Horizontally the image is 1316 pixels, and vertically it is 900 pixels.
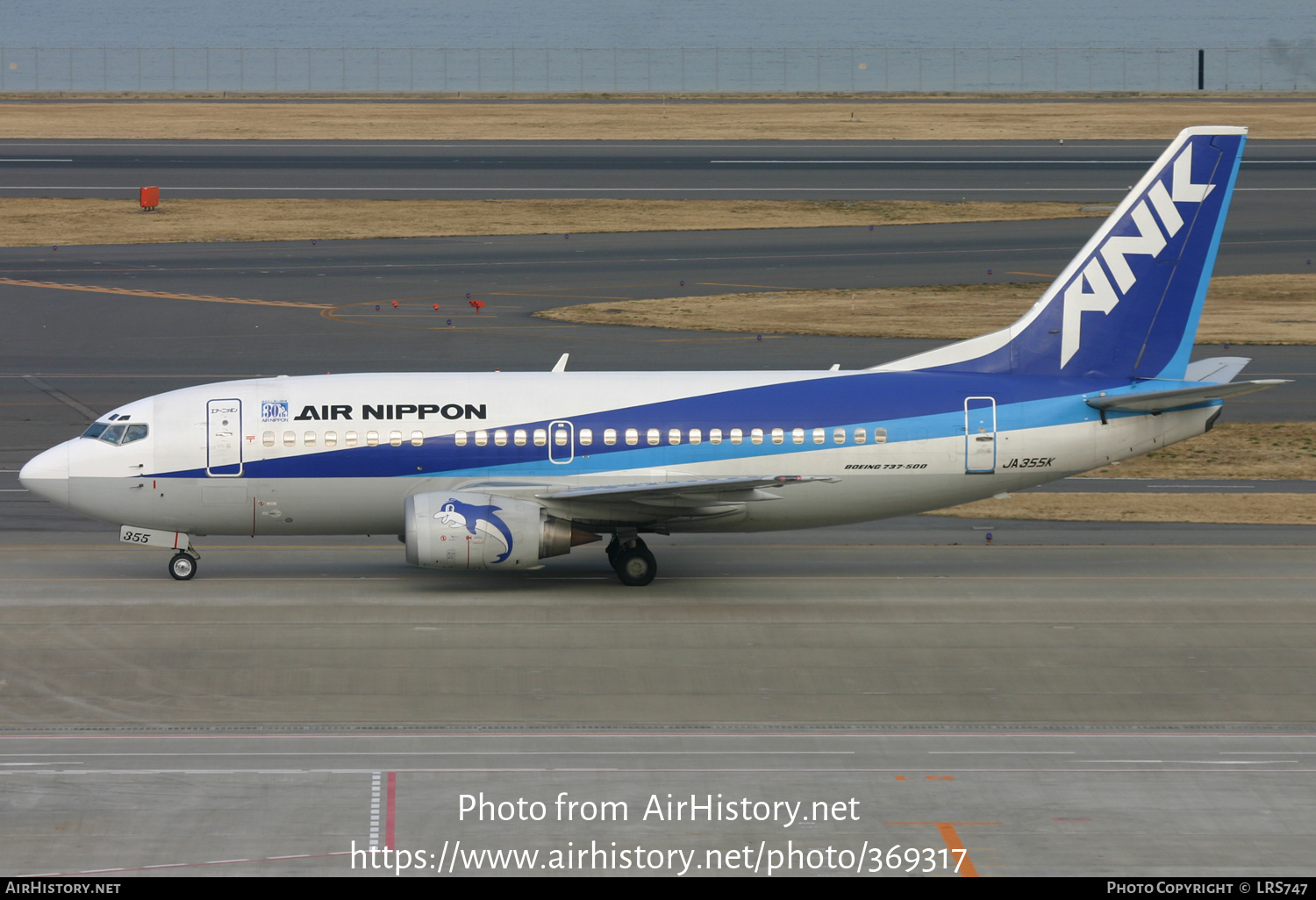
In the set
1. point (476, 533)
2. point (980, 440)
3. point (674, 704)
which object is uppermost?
point (980, 440)

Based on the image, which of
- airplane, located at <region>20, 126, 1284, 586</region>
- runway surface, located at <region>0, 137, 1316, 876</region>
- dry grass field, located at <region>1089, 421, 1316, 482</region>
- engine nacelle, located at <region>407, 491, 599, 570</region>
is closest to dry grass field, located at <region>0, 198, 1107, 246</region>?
runway surface, located at <region>0, 137, 1316, 876</region>

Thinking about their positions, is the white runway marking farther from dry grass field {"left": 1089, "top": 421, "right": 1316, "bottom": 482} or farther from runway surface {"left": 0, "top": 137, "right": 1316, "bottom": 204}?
runway surface {"left": 0, "top": 137, "right": 1316, "bottom": 204}

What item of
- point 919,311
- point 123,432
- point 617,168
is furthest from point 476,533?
point 617,168

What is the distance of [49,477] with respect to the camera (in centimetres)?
3138

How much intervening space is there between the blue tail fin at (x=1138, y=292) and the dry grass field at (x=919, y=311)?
22077 millimetres

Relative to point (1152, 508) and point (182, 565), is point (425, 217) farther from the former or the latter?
point (1152, 508)

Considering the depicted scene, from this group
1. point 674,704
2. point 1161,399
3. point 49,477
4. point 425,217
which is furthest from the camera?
point 425,217

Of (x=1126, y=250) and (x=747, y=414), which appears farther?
(x=1126, y=250)

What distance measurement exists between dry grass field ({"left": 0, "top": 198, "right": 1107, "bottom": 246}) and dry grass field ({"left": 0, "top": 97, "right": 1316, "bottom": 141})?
20.3 metres

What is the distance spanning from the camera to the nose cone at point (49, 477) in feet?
103

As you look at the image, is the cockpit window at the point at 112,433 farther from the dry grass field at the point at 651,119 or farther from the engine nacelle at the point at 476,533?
the dry grass field at the point at 651,119

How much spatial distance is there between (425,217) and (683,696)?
54.3 meters

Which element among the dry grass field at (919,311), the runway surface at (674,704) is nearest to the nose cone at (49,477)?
the runway surface at (674,704)

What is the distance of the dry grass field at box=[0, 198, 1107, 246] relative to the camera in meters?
72.8
